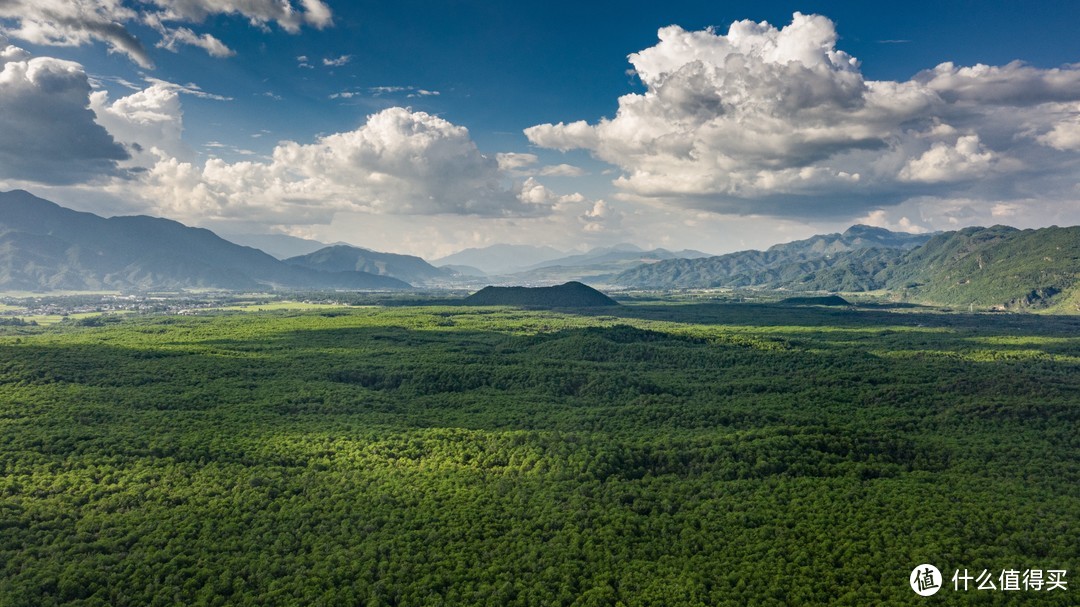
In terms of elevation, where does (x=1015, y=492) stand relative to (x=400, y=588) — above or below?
above

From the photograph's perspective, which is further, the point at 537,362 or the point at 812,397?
the point at 537,362

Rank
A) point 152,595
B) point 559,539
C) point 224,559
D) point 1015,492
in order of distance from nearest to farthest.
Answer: point 152,595
point 224,559
point 559,539
point 1015,492

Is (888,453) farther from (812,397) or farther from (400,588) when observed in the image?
(400,588)

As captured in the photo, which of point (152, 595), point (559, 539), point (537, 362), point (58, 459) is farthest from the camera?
point (537, 362)

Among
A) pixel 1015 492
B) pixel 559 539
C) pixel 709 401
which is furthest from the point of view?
pixel 709 401

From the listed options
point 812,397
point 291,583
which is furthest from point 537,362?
point 291,583

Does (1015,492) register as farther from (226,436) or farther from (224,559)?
(226,436)

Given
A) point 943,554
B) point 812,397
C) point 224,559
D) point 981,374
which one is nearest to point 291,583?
point 224,559
